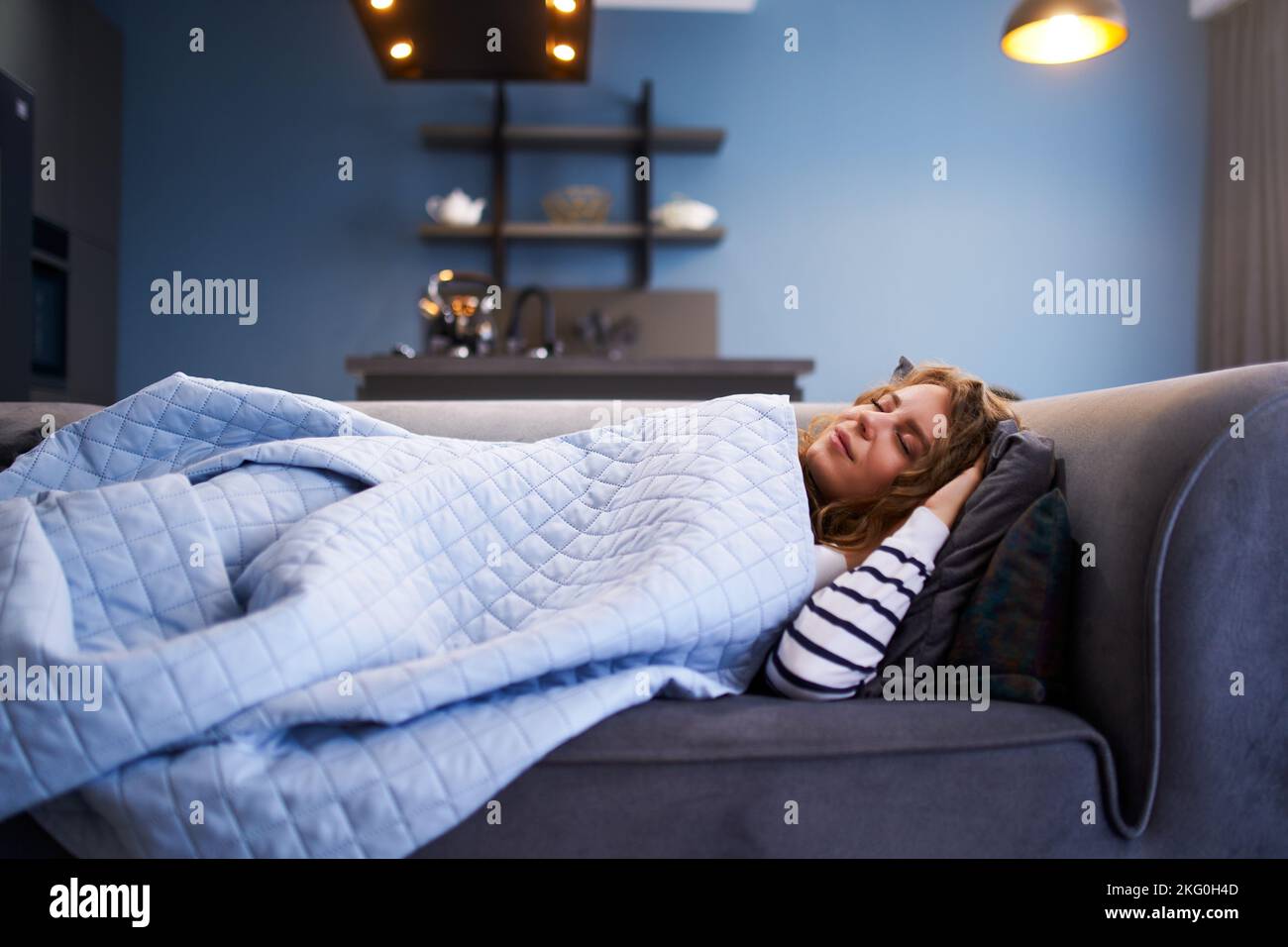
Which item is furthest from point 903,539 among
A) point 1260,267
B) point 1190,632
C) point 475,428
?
point 1260,267

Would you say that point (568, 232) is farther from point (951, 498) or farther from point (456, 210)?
point (951, 498)

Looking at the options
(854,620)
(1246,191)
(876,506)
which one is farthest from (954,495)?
(1246,191)

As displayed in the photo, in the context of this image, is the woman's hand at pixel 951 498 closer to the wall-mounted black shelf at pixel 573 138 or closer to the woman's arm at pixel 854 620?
the woman's arm at pixel 854 620

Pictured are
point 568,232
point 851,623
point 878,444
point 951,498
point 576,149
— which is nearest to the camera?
point 851,623

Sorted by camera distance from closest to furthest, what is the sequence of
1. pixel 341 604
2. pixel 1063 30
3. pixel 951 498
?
pixel 341 604 < pixel 951 498 < pixel 1063 30

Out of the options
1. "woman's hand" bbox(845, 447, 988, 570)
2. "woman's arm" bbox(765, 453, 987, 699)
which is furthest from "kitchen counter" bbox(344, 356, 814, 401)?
"woman's arm" bbox(765, 453, 987, 699)

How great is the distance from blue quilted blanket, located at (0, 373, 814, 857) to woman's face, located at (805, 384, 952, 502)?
10 cm

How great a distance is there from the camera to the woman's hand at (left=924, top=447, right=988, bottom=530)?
1081mm

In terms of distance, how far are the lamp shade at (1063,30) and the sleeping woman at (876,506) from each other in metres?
1.54

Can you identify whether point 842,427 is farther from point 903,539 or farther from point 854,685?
point 854,685

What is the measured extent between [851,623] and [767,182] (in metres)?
3.43

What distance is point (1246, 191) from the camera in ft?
12.6

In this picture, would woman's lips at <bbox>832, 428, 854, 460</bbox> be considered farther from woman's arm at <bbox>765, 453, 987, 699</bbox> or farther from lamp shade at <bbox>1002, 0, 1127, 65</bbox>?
lamp shade at <bbox>1002, 0, 1127, 65</bbox>

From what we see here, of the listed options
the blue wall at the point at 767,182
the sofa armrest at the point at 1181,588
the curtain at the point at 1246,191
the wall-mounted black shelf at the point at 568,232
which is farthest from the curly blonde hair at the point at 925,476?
the curtain at the point at 1246,191
